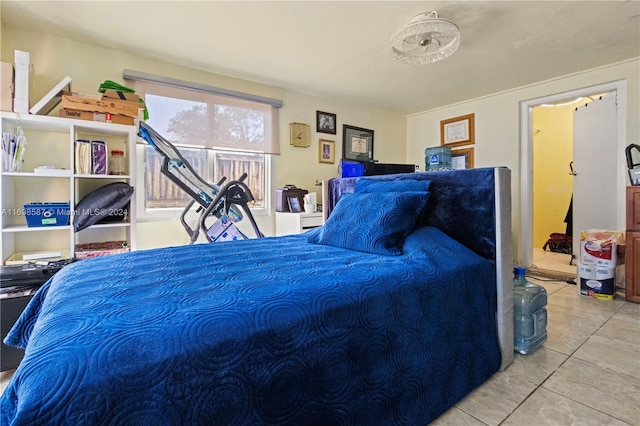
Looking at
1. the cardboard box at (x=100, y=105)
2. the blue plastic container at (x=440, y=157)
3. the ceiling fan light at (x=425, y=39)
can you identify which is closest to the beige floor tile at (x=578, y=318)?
the ceiling fan light at (x=425, y=39)

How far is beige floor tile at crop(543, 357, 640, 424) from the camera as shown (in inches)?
49.0

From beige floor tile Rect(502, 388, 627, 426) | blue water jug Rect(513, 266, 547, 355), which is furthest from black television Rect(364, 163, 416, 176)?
beige floor tile Rect(502, 388, 627, 426)

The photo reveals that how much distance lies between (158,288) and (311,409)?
23.1 inches

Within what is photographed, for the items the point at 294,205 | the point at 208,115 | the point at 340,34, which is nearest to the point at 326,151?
the point at 294,205

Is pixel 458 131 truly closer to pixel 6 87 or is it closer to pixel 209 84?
pixel 209 84

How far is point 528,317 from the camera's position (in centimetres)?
169

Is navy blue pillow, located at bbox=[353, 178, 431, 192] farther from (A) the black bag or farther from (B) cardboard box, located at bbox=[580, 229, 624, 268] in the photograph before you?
(A) the black bag

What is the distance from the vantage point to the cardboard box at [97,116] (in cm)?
228

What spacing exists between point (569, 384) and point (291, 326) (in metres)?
1.43

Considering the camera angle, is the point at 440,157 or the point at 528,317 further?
the point at 440,157

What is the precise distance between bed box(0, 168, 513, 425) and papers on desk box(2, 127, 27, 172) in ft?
4.57

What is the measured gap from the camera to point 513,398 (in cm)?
132

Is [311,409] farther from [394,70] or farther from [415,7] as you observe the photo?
[394,70]

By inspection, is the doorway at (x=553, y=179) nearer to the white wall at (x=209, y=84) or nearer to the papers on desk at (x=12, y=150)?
the white wall at (x=209, y=84)
